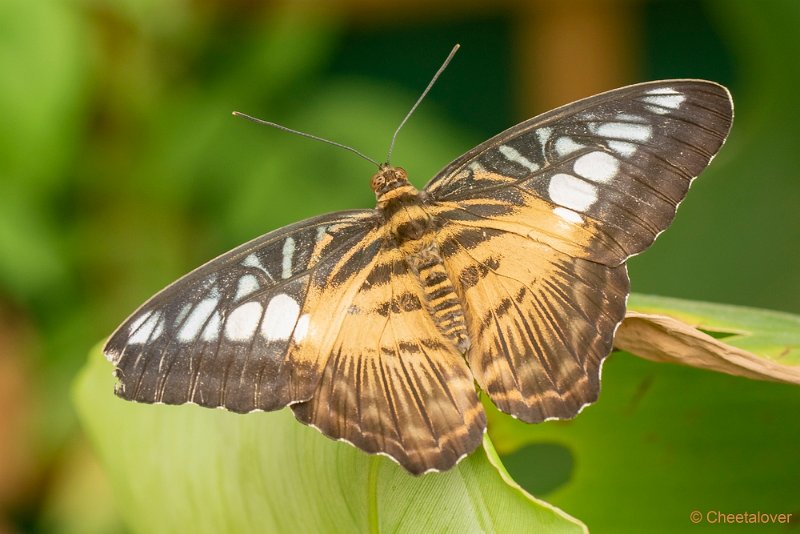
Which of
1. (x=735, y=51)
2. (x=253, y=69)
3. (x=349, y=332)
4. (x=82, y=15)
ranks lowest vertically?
(x=349, y=332)

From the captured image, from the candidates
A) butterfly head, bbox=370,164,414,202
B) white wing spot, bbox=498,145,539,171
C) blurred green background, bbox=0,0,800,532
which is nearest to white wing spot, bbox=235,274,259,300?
butterfly head, bbox=370,164,414,202

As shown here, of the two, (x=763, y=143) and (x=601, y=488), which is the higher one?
(x=763, y=143)

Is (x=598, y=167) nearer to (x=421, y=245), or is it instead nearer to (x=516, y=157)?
(x=516, y=157)

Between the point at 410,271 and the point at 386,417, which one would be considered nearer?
the point at 386,417

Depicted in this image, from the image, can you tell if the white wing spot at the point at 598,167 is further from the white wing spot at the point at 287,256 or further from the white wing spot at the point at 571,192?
the white wing spot at the point at 287,256

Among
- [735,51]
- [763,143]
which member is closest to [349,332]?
[763,143]

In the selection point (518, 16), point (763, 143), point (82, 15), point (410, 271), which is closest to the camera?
point (410, 271)

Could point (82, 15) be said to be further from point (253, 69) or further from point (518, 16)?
point (518, 16)

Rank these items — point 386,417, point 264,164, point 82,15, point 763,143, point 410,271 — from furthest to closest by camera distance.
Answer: point 264,164 → point 82,15 → point 763,143 → point 410,271 → point 386,417
